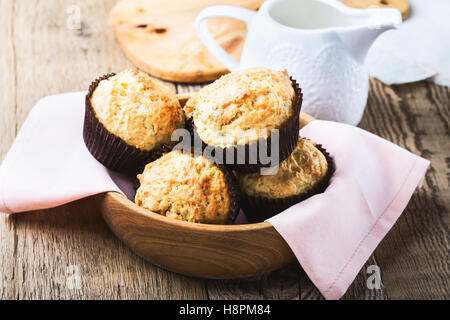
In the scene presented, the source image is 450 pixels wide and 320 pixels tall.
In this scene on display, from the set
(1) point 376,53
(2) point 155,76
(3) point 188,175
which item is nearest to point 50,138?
(3) point 188,175

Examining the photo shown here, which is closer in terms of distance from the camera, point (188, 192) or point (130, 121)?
point (188, 192)

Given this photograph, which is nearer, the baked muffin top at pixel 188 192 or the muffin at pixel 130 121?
the baked muffin top at pixel 188 192

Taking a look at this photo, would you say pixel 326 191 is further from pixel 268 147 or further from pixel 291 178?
pixel 268 147

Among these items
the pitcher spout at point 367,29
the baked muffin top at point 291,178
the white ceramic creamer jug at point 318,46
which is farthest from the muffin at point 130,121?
the pitcher spout at point 367,29

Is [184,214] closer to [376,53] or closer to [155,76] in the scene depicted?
[155,76]

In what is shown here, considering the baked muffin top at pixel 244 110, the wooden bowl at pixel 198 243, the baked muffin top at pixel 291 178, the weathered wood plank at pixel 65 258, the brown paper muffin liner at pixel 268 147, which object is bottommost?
the weathered wood plank at pixel 65 258

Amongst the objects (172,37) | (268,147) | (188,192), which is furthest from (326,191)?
(172,37)

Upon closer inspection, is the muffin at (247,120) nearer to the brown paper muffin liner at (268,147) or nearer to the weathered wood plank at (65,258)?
the brown paper muffin liner at (268,147)

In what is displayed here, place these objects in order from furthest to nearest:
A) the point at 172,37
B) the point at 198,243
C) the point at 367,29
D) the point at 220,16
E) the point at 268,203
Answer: the point at 172,37
the point at 220,16
the point at 367,29
the point at 268,203
the point at 198,243
